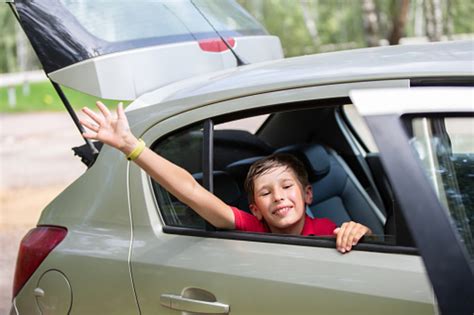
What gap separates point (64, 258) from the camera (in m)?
2.47

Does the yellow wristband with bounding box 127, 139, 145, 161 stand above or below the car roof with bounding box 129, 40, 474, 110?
below

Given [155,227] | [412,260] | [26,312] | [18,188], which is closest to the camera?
[412,260]

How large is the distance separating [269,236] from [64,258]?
811 mm

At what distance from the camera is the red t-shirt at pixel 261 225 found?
7.55 feet

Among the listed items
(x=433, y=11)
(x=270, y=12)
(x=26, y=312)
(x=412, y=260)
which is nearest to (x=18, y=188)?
(x=433, y=11)

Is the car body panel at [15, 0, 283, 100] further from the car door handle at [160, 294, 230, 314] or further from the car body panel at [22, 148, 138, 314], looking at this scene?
the car door handle at [160, 294, 230, 314]

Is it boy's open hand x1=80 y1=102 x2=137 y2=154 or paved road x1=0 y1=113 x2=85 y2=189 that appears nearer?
boy's open hand x1=80 y1=102 x2=137 y2=154

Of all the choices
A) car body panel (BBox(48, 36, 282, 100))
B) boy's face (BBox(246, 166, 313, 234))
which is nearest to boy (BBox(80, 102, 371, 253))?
boy's face (BBox(246, 166, 313, 234))

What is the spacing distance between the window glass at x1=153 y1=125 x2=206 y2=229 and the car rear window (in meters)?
0.71

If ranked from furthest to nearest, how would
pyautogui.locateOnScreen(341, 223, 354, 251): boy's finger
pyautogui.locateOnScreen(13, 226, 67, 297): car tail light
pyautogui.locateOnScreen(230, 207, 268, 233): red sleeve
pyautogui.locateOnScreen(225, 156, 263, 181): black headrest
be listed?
pyautogui.locateOnScreen(225, 156, 263, 181): black headrest, pyautogui.locateOnScreen(13, 226, 67, 297): car tail light, pyautogui.locateOnScreen(230, 207, 268, 233): red sleeve, pyautogui.locateOnScreen(341, 223, 354, 251): boy's finger

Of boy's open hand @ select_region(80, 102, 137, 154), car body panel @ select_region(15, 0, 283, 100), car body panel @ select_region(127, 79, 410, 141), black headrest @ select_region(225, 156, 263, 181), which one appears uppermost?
car body panel @ select_region(15, 0, 283, 100)

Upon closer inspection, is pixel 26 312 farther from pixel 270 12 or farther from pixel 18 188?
pixel 270 12

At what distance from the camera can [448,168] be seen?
1913mm

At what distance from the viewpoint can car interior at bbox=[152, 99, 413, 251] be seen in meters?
2.34
